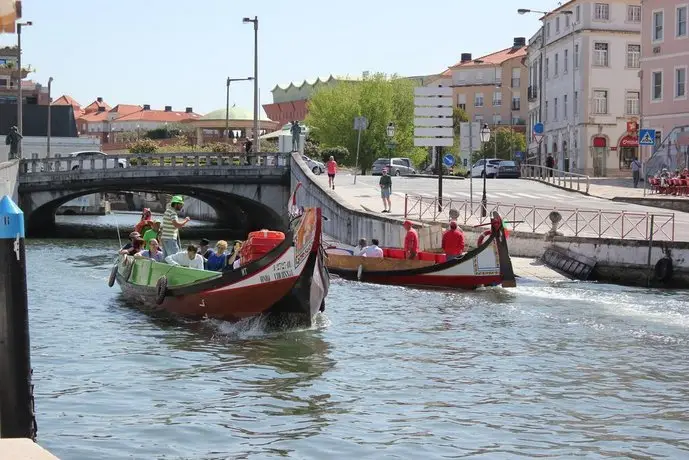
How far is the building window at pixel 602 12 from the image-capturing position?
79500mm

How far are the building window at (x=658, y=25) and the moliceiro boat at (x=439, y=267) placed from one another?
113ft

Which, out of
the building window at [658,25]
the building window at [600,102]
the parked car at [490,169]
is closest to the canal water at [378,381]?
the building window at [658,25]

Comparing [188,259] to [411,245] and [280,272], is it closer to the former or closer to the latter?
[280,272]

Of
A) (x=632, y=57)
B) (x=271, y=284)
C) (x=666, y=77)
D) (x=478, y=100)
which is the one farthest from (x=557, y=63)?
(x=271, y=284)

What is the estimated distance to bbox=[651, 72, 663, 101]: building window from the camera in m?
64.8

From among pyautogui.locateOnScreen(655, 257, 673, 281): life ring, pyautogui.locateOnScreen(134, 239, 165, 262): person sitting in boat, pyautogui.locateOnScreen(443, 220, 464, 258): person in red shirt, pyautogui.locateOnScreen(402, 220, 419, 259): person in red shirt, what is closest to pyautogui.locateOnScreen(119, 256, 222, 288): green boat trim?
pyautogui.locateOnScreen(134, 239, 165, 262): person sitting in boat

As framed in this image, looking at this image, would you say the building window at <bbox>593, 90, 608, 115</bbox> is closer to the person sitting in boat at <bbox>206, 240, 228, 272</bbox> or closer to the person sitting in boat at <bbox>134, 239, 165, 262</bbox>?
the person sitting in boat at <bbox>134, 239, 165, 262</bbox>

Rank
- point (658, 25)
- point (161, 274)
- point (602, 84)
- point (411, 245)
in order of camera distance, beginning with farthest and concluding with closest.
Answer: point (602, 84), point (658, 25), point (411, 245), point (161, 274)

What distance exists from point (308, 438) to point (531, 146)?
8360 cm

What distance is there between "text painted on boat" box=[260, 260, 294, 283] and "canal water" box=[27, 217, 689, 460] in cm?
114

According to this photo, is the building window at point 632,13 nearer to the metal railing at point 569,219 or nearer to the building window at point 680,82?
the building window at point 680,82

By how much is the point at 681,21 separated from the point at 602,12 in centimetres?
1702

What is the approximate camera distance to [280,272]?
77.3 feet

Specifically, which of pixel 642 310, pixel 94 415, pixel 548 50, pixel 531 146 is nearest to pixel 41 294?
pixel 642 310
